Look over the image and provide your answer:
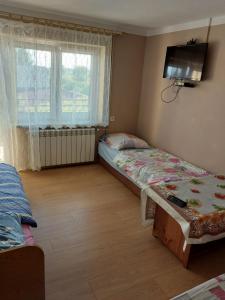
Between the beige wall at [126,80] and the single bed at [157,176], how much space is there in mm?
672

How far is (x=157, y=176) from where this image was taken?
9.36 ft

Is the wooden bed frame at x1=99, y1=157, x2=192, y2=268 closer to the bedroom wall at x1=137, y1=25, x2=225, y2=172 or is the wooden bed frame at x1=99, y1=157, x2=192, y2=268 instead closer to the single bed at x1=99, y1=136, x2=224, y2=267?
the single bed at x1=99, y1=136, x2=224, y2=267

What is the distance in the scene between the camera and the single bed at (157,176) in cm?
213

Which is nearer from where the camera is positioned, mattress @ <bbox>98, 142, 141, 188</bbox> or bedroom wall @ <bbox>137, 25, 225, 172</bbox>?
bedroom wall @ <bbox>137, 25, 225, 172</bbox>

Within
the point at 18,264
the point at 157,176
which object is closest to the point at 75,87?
the point at 157,176

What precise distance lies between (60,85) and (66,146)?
0.98m

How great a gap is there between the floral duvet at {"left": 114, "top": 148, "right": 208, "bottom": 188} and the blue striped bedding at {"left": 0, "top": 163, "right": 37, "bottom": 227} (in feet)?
4.26

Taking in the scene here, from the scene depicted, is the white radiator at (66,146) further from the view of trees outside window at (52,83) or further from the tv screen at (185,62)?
the tv screen at (185,62)

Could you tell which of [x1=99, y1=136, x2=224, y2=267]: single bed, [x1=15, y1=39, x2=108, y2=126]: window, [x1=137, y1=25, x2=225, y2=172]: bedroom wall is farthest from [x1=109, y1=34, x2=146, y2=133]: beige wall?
[x1=99, y1=136, x2=224, y2=267]: single bed

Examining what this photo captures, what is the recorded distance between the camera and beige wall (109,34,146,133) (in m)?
A: 3.96

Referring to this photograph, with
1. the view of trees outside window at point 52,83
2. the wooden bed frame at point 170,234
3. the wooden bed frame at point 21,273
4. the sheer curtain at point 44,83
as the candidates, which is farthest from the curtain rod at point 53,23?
the wooden bed frame at point 21,273

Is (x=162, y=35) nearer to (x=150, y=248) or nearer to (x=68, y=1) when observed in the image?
(x=68, y=1)

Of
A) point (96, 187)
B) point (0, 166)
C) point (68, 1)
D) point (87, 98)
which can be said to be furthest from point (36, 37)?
point (96, 187)

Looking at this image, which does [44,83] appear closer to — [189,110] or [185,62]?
[185,62]
